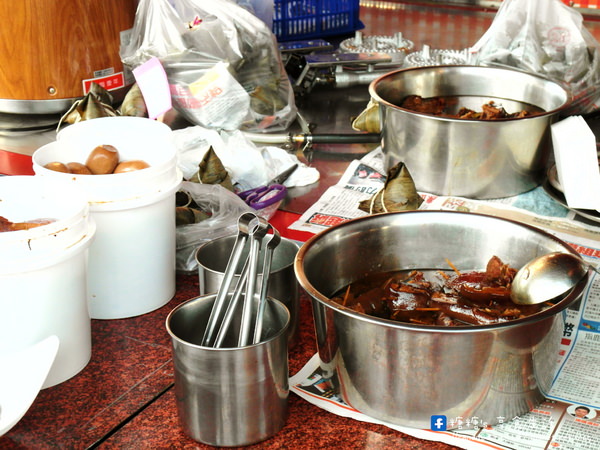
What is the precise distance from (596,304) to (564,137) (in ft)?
1.50

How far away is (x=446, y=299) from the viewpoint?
1005 mm

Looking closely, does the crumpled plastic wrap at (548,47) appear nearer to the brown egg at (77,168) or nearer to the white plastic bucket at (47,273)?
the brown egg at (77,168)

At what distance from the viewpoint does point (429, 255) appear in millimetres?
1147

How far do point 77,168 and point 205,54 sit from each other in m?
0.69

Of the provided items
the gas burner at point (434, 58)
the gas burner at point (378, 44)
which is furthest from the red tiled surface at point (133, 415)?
the gas burner at point (378, 44)

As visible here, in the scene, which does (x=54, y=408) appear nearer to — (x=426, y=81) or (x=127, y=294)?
(x=127, y=294)

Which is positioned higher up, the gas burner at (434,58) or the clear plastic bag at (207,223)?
the gas burner at (434,58)

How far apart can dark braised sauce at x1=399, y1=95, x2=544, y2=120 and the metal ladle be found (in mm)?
761

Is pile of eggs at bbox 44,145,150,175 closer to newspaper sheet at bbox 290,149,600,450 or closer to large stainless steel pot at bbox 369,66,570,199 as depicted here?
newspaper sheet at bbox 290,149,600,450

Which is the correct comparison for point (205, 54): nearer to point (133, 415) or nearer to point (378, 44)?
point (378, 44)

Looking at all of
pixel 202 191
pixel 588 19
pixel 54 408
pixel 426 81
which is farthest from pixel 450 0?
pixel 54 408

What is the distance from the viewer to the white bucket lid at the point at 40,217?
0.89m

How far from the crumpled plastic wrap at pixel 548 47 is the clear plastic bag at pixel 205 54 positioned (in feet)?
2.15

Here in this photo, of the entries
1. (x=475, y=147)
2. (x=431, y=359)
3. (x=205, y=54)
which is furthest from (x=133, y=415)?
(x=205, y=54)
